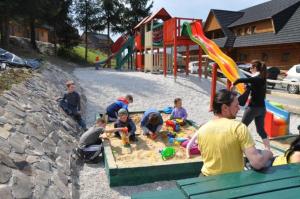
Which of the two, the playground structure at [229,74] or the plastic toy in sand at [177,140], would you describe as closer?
the plastic toy in sand at [177,140]

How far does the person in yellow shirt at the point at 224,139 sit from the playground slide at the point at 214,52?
22.9 ft

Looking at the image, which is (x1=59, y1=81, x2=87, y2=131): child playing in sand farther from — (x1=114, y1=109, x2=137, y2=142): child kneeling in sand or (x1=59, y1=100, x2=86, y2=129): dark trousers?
(x1=114, y1=109, x2=137, y2=142): child kneeling in sand

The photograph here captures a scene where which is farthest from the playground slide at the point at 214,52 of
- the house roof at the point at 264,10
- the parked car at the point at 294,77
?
the house roof at the point at 264,10

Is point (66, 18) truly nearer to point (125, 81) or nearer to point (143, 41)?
point (143, 41)

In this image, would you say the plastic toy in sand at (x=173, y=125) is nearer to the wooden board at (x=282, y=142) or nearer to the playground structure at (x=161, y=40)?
the wooden board at (x=282, y=142)

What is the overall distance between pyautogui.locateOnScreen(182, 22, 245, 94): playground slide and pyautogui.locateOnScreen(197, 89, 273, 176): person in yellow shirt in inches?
274

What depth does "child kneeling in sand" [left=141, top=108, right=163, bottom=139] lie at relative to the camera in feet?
23.1

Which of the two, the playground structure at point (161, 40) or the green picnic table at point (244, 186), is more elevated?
the playground structure at point (161, 40)

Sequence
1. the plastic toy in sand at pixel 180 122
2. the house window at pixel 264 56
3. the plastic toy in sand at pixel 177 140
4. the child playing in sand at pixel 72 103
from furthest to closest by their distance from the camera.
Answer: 1. the house window at pixel 264 56
2. the plastic toy in sand at pixel 180 122
3. the child playing in sand at pixel 72 103
4. the plastic toy in sand at pixel 177 140

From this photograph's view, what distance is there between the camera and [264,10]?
2953 cm

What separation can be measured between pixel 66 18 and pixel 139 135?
2470cm

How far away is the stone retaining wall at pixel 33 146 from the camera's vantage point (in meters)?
3.52

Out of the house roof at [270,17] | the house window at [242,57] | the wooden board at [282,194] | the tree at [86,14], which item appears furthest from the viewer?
the tree at [86,14]

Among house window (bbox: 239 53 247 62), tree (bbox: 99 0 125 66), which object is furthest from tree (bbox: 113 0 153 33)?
house window (bbox: 239 53 247 62)
